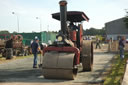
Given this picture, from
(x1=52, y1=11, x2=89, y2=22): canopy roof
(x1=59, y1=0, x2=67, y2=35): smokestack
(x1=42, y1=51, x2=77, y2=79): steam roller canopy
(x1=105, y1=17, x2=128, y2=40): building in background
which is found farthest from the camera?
(x1=105, y1=17, x2=128, y2=40): building in background

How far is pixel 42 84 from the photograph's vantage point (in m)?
7.69

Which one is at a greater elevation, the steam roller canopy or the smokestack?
the smokestack

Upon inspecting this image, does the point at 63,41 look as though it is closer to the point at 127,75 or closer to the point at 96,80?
the point at 96,80

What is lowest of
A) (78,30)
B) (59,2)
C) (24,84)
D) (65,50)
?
(24,84)

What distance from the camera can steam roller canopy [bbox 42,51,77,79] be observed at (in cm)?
Answer: 817

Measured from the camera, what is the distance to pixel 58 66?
8.23m

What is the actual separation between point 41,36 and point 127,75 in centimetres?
2356

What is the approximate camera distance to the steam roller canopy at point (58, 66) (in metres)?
8.17

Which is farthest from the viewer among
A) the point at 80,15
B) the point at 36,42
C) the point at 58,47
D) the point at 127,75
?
the point at 36,42

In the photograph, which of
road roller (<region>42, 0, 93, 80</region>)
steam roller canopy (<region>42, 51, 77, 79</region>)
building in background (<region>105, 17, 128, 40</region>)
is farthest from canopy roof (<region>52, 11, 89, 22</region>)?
building in background (<region>105, 17, 128, 40</region>)

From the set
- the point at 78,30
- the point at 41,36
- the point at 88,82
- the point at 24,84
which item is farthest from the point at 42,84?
the point at 41,36

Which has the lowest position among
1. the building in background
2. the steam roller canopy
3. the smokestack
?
the steam roller canopy

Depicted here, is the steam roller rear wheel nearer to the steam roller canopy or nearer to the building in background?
the steam roller canopy

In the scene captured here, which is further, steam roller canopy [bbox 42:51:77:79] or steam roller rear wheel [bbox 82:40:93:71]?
steam roller rear wheel [bbox 82:40:93:71]
